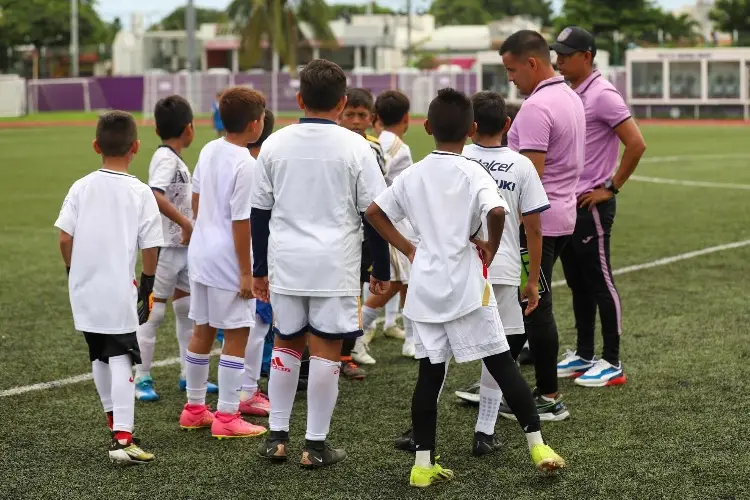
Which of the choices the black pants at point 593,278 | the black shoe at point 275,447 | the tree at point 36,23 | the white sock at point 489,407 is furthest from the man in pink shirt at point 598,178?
the tree at point 36,23

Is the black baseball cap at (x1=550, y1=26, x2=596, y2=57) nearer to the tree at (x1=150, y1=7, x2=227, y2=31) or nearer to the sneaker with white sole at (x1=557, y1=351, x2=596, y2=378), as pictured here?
the sneaker with white sole at (x1=557, y1=351, x2=596, y2=378)

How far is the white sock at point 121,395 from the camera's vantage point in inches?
205

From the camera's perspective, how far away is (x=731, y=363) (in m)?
6.88

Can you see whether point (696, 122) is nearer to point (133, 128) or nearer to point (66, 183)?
point (66, 183)

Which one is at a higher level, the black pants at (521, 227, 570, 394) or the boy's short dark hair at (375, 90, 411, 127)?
the boy's short dark hair at (375, 90, 411, 127)

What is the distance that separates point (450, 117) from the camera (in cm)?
484

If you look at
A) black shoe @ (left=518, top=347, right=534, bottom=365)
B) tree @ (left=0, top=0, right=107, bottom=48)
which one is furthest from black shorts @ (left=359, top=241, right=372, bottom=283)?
tree @ (left=0, top=0, right=107, bottom=48)

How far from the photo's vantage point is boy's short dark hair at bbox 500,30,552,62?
19.0 feet

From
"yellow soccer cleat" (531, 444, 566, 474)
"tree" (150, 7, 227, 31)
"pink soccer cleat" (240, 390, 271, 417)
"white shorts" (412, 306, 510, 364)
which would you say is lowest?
"pink soccer cleat" (240, 390, 271, 417)

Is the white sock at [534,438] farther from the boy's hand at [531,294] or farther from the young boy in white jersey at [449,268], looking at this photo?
the boy's hand at [531,294]

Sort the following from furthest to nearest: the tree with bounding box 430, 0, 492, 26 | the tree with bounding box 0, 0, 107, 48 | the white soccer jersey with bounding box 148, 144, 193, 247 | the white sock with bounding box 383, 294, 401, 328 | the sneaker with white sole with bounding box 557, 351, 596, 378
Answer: the tree with bounding box 430, 0, 492, 26
the tree with bounding box 0, 0, 107, 48
the white sock with bounding box 383, 294, 401, 328
the sneaker with white sole with bounding box 557, 351, 596, 378
the white soccer jersey with bounding box 148, 144, 193, 247

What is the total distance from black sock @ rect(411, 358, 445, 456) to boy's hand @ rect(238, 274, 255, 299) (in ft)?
3.66

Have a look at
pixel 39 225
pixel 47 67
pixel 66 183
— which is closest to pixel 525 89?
pixel 39 225

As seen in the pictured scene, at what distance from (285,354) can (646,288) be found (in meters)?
5.27
